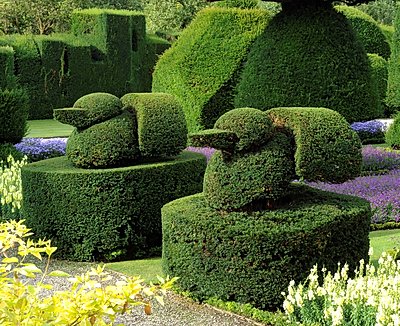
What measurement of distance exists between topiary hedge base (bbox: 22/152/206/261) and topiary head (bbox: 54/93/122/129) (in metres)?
0.59

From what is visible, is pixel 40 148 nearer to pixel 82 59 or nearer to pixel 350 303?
pixel 350 303

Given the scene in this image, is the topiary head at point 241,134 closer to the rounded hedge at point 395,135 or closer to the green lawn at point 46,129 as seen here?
the rounded hedge at point 395,135

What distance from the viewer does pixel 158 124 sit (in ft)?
28.8

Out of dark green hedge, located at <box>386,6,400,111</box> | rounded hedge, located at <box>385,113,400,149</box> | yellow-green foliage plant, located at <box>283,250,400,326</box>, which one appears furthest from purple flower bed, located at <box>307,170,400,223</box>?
dark green hedge, located at <box>386,6,400,111</box>

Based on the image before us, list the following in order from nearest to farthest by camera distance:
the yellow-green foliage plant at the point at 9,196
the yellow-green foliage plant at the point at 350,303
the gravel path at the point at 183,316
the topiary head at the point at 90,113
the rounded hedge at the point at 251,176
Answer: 1. the yellow-green foliage plant at the point at 350,303
2. the gravel path at the point at 183,316
3. the rounded hedge at the point at 251,176
4. the topiary head at the point at 90,113
5. the yellow-green foliage plant at the point at 9,196

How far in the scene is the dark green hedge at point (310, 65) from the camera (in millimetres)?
13078

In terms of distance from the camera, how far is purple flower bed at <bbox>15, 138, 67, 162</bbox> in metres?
15.9

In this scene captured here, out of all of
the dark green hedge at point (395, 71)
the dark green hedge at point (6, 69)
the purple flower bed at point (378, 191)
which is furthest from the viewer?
the dark green hedge at point (395, 71)

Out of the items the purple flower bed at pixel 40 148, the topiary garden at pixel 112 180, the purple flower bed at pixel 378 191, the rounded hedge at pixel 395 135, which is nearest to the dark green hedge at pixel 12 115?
the purple flower bed at pixel 40 148

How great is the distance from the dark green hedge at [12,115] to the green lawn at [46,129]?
749cm

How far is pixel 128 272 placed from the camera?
25.9 feet

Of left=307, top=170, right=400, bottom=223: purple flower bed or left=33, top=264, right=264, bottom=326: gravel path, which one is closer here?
left=33, top=264, right=264, bottom=326: gravel path

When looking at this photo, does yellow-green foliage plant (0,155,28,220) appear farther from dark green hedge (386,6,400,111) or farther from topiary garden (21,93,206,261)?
dark green hedge (386,6,400,111)

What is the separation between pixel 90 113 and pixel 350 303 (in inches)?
186
